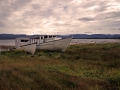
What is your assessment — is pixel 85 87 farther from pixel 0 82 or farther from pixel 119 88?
pixel 0 82

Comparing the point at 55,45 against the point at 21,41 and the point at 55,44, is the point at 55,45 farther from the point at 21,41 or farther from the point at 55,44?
the point at 21,41

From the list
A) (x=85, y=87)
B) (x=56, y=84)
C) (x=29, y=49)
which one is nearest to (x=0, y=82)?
(x=56, y=84)

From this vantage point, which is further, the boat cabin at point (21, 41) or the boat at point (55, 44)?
the boat cabin at point (21, 41)

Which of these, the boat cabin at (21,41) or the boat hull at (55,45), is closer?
the boat hull at (55,45)

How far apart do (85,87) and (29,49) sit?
17.2 m

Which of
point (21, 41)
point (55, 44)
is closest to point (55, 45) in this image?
point (55, 44)

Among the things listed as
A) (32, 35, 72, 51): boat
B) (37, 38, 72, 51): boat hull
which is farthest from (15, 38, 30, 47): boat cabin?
(37, 38, 72, 51): boat hull

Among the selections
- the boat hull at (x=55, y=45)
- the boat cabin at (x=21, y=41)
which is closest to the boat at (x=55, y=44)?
the boat hull at (x=55, y=45)

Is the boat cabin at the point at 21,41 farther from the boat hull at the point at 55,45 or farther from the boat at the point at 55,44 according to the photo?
the boat hull at the point at 55,45

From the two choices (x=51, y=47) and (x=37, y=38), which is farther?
(x=37, y=38)

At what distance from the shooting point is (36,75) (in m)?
8.34

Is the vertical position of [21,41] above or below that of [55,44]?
above

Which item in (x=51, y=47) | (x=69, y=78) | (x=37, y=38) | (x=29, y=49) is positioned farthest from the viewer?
(x=37, y=38)

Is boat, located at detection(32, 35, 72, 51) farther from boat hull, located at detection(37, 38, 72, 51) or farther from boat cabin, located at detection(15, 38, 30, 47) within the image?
boat cabin, located at detection(15, 38, 30, 47)
